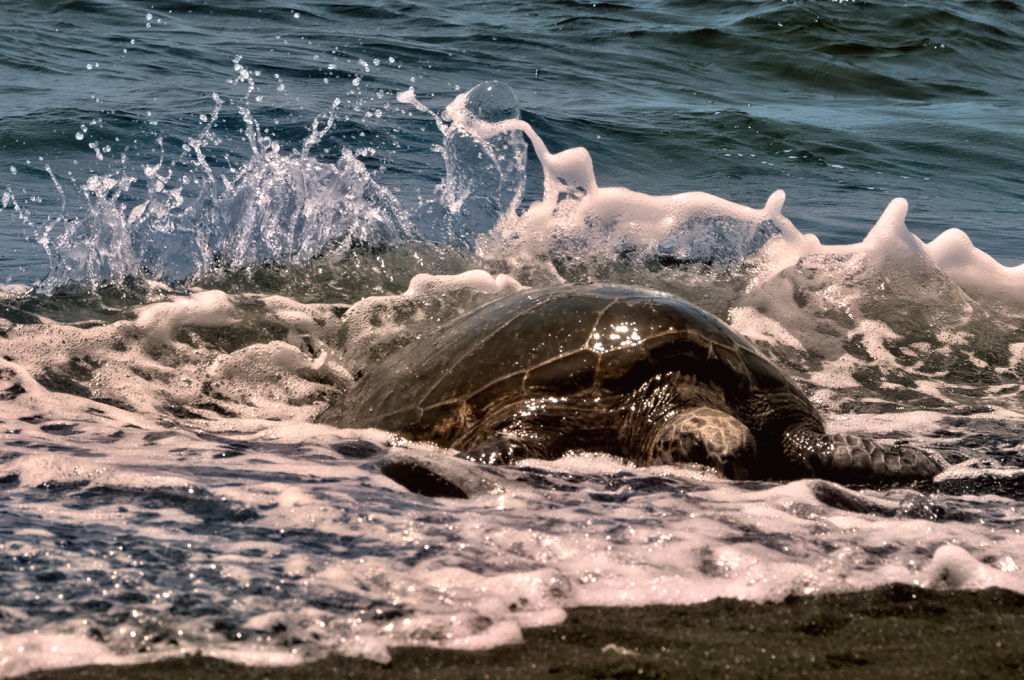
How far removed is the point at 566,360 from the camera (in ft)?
9.20

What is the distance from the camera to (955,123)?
9852 millimetres

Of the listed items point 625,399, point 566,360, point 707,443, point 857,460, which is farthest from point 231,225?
point 857,460

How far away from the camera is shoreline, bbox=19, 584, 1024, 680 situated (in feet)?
4.31

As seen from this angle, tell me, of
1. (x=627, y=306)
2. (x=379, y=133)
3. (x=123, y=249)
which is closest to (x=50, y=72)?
(x=379, y=133)

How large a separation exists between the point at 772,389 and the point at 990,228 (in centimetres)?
491

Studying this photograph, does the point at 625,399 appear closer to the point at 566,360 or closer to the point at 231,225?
the point at 566,360

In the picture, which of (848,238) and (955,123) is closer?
(848,238)

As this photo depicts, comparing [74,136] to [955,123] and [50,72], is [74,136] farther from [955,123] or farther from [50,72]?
[955,123]

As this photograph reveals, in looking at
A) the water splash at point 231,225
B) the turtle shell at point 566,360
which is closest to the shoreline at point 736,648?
the turtle shell at point 566,360

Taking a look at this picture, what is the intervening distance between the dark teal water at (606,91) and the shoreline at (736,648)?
3899 mm

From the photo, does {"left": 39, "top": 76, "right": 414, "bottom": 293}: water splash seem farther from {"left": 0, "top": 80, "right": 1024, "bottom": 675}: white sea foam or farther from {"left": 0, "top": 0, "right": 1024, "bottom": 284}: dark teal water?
{"left": 0, "top": 0, "right": 1024, "bottom": 284}: dark teal water

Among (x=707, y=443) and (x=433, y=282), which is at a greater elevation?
(x=707, y=443)

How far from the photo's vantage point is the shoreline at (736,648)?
1314mm

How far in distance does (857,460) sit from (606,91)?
8468 millimetres
